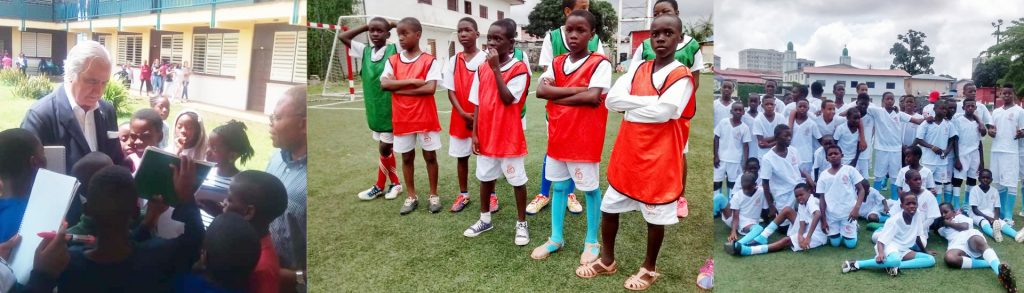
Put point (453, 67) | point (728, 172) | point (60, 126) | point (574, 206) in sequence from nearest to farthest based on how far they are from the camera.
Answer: point (60, 126), point (453, 67), point (574, 206), point (728, 172)

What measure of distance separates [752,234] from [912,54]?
42.5 inches

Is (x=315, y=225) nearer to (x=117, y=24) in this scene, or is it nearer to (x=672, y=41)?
(x=117, y=24)

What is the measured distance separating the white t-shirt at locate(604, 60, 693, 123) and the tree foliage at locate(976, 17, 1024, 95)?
1.66 metres

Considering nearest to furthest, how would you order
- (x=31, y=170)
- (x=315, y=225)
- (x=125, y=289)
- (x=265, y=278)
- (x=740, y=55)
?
1. (x=31, y=170)
2. (x=125, y=289)
3. (x=265, y=278)
4. (x=740, y=55)
5. (x=315, y=225)

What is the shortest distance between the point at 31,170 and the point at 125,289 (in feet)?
1.53

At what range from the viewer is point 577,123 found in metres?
2.28

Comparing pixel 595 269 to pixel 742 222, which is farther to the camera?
pixel 742 222

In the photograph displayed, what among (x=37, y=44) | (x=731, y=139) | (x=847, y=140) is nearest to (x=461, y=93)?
(x=731, y=139)

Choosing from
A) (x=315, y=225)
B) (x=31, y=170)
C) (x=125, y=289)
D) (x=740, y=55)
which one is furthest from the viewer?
(x=315, y=225)

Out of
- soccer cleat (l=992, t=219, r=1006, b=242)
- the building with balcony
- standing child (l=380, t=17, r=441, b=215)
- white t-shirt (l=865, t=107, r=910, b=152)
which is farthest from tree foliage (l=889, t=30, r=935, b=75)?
the building with balcony

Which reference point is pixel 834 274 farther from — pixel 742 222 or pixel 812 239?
pixel 742 222

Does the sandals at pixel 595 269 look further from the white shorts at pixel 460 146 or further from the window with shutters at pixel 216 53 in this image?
the window with shutters at pixel 216 53

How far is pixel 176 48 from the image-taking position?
1968 mm

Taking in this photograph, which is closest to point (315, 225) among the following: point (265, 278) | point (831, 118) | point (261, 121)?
point (265, 278)
